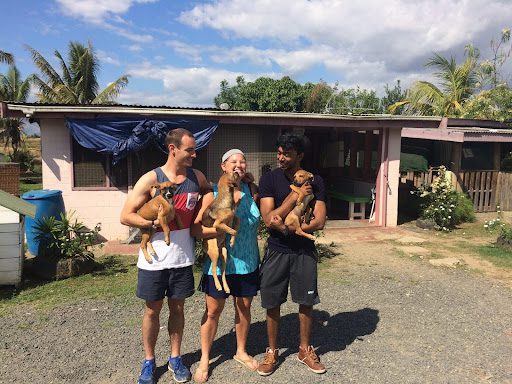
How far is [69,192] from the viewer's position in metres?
7.90

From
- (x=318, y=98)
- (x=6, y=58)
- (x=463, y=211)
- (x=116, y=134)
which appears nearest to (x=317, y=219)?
(x=116, y=134)

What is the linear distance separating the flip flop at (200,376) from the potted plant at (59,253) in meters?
3.35

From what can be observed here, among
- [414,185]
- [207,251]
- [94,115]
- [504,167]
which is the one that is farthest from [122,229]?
[504,167]

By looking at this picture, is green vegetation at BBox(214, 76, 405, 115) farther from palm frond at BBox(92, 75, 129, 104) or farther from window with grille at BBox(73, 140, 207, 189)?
window with grille at BBox(73, 140, 207, 189)

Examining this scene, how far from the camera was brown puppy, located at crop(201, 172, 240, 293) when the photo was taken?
2.90 metres

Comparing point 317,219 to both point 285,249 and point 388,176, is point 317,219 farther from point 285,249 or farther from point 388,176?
point 388,176

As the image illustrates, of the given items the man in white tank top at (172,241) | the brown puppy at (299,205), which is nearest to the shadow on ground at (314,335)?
the man in white tank top at (172,241)

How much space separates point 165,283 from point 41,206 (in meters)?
5.21

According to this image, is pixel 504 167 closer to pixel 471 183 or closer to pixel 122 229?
pixel 471 183

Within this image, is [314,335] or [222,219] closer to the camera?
[222,219]

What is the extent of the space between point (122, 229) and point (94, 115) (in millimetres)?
2202

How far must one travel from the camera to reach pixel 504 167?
39.0 feet

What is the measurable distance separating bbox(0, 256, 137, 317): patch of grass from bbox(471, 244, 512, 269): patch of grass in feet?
18.4

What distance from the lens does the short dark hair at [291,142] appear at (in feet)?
10.1
